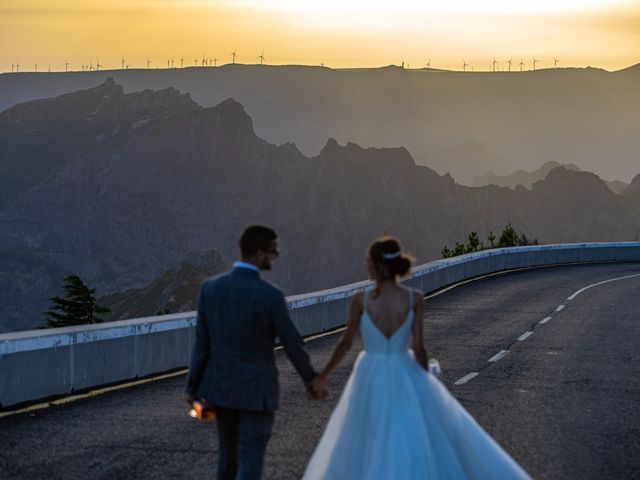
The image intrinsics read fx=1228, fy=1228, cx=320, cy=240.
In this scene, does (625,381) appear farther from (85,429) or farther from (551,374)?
(85,429)

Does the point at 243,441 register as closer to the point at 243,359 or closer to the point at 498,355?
the point at 243,359

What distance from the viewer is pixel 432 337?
68.0 ft

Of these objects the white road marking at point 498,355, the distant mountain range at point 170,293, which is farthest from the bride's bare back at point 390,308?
the distant mountain range at point 170,293

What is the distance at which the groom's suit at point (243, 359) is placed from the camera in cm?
687

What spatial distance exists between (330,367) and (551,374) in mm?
9306

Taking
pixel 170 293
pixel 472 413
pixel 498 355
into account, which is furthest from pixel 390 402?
pixel 170 293

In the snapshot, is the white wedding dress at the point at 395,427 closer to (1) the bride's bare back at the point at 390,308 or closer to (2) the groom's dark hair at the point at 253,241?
(1) the bride's bare back at the point at 390,308

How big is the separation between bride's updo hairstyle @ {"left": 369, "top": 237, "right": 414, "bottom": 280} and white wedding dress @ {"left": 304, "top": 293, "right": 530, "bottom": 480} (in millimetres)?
229

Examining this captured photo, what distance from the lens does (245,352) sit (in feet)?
22.7

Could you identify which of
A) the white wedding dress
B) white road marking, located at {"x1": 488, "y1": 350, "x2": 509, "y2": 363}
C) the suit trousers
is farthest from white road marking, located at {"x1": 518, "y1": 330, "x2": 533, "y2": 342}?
the suit trousers

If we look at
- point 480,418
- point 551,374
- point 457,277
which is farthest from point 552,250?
point 480,418

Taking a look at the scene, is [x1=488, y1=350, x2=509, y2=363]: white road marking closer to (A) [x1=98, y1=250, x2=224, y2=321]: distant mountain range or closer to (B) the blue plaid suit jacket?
(B) the blue plaid suit jacket

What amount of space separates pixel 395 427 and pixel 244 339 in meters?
1.09

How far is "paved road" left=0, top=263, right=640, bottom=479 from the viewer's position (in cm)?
992
